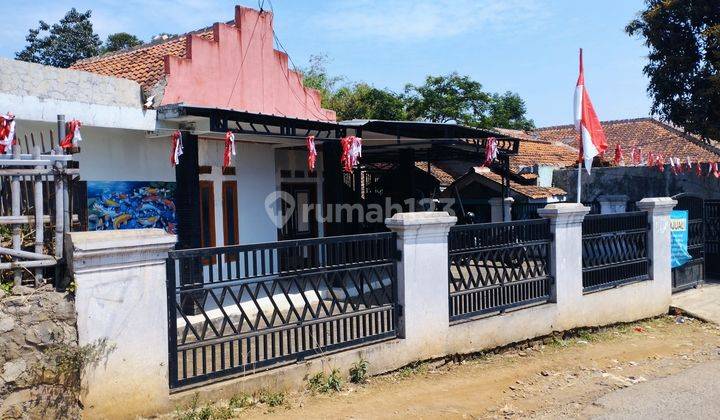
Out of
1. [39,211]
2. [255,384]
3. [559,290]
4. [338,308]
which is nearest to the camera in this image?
[39,211]

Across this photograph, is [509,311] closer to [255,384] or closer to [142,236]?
[255,384]

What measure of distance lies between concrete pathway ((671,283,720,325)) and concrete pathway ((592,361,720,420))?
2.99 metres

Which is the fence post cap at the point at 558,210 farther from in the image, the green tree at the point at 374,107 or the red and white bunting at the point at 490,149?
the green tree at the point at 374,107

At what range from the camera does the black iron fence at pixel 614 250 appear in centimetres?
838

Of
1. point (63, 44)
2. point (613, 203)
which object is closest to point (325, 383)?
point (613, 203)

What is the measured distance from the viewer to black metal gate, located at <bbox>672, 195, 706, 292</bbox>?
10508mm

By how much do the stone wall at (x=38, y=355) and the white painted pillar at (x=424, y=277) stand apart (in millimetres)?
3225

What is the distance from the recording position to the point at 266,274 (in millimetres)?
5312

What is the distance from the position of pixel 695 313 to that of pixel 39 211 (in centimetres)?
949

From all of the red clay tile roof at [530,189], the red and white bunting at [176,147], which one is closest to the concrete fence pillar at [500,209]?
the red clay tile roof at [530,189]

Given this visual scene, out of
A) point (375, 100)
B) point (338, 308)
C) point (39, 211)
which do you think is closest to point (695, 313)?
point (338, 308)

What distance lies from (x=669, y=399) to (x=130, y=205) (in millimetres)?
7484

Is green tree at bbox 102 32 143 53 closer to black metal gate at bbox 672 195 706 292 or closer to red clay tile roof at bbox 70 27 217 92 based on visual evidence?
red clay tile roof at bbox 70 27 217 92

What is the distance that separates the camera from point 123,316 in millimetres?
4359
